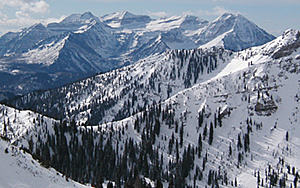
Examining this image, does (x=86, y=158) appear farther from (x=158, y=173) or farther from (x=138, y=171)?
(x=158, y=173)

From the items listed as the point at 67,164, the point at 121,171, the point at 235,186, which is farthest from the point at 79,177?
the point at 235,186

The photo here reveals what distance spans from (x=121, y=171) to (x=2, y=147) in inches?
5332

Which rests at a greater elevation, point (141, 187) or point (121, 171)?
point (141, 187)

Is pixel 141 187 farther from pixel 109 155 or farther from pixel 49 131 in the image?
pixel 49 131

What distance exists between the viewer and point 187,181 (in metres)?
190

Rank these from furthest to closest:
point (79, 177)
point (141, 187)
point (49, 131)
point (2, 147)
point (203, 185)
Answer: point (49, 131) < point (203, 185) < point (79, 177) < point (141, 187) < point (2, 147)

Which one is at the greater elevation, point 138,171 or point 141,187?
point 141,187

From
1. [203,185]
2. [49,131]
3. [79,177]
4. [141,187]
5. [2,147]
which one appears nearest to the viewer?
[2,147]

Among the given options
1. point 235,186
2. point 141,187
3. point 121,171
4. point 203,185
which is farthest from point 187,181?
point 141,187

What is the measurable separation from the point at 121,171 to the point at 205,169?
58.3 m

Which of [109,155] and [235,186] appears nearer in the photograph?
[235,186]

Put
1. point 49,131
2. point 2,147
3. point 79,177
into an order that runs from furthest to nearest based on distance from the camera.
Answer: point 49,131 → point 79,177 → point 2,147

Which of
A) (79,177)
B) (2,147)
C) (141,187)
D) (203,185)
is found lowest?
(203,185)

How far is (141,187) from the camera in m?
108
